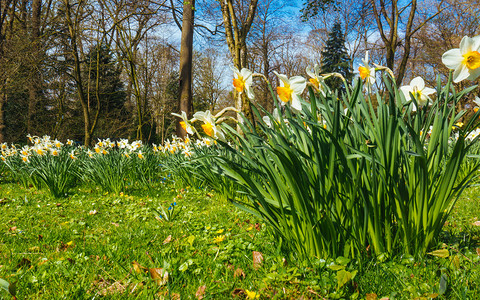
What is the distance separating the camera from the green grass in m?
1.31

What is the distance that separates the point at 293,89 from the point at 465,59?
727mm

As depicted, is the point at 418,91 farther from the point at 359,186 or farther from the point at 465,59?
the point at 359,186

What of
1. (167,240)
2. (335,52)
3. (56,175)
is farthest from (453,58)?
(335,52)

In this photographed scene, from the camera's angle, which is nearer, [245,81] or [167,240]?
[245,81]

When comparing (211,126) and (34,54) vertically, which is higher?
(34,54)

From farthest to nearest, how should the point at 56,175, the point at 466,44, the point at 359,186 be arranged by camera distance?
the point at 56,175
the point at 359,186
the point at 466,44

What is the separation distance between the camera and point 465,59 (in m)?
1.25

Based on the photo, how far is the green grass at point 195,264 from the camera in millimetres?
1311

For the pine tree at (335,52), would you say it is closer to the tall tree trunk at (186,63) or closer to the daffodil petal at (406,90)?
the tall tree trunk at (186,63)

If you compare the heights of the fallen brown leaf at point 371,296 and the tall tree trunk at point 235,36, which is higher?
the tall tree trunk at point 235,36

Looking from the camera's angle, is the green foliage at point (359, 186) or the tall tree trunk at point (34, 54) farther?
the tall tree trunk at point (34, 54)

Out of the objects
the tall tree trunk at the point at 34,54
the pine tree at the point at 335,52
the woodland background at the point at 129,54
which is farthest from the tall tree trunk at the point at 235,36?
the pine tree at the point at 335,52

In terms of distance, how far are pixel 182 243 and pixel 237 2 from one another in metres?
11.0

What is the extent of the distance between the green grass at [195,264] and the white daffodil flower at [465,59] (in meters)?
0.86
